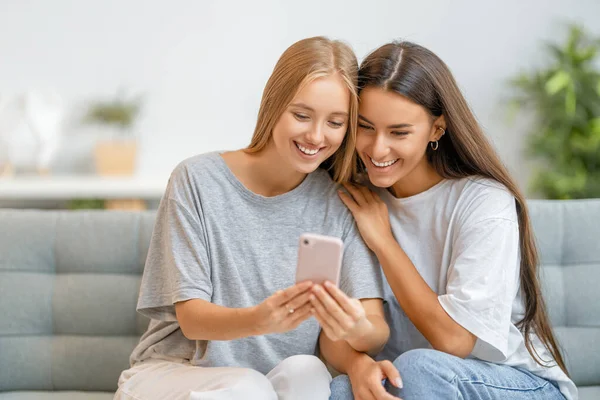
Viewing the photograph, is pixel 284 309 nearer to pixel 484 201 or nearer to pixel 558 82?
pixel 484 201

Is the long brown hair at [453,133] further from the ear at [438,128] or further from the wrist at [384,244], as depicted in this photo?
the wrist at [384,244]

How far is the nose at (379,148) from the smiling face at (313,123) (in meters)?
0.08

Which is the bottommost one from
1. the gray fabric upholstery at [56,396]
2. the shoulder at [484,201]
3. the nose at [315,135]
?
the gray fabric upholstery at [56,396]

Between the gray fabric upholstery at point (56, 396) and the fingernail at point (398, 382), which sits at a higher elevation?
the fingernail at point (398, 382)

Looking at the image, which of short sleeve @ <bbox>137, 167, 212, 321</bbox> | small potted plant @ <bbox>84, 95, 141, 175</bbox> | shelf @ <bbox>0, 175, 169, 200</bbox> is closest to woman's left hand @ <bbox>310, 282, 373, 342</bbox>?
short sleeve @ <bbox>137, 167, 212, 321</bbox>

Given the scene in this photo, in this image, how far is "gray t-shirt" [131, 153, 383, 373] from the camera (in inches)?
67.2

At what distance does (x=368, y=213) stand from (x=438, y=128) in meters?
0.27

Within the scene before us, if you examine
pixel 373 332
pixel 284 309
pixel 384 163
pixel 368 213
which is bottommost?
pixel 373 332

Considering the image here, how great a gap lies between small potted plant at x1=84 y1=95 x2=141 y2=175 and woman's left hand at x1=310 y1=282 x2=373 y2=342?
2.98 meters

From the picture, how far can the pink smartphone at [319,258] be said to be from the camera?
1368 mm

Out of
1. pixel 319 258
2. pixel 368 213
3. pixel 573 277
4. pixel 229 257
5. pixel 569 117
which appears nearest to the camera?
pixel 319 258

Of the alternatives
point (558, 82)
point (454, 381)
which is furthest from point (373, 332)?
point (558, 82)

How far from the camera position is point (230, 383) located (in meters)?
1.52

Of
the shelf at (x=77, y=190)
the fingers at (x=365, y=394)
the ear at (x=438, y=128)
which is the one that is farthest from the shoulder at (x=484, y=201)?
the shelf at (x=77, y=190)
